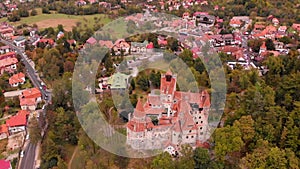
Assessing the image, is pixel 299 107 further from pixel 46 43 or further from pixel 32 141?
pixel 46 43

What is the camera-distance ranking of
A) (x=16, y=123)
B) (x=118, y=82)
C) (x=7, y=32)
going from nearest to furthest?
1. (x=16, y=123)
2. (x=118, y=82)
3. (x=7, y=32)

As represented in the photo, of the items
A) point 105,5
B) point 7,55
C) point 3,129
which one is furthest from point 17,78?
point 105,5

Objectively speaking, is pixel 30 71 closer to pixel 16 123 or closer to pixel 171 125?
pixel 16 123

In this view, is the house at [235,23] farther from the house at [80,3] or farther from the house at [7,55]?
the house at [7,55]

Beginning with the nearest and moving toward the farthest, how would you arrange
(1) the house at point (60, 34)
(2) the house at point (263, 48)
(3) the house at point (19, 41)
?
1. (2) the house at point (263, 48)
2. (1) the house at point (60, 34)
3. (3) the house at point (19, 41)

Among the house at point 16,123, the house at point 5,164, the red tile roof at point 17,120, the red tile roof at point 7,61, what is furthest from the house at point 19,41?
the house at point 5,164

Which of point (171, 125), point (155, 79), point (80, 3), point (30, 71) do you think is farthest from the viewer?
point (80, 3)

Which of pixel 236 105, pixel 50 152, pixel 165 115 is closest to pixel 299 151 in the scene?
pixel 236 105

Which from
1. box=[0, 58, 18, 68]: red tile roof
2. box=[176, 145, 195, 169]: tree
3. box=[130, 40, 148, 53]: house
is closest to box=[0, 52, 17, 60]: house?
box=[0, 58, 18, 68]: red tile roof
